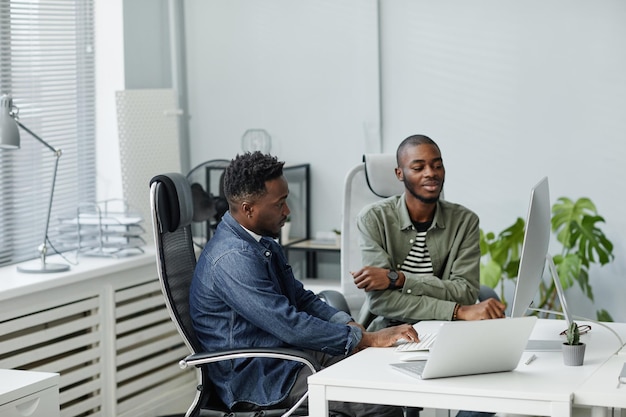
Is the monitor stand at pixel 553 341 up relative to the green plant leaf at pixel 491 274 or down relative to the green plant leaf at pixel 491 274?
up

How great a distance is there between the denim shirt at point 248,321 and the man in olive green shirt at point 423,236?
50 centimetres

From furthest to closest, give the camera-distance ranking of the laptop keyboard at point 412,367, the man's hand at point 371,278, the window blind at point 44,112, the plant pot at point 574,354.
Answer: the window blind at point 44,112
the man's hand at point 371,278
the plant pot at point 574,354
the laptop keyboard at point 412,367

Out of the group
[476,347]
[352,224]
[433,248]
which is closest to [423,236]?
[433,248]

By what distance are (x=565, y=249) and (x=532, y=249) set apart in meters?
2.04

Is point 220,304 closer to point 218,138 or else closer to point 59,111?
point 59,111

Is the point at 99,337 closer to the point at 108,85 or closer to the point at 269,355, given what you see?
the point at 108,85

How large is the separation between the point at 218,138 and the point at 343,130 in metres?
0.70

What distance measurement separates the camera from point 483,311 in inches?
124

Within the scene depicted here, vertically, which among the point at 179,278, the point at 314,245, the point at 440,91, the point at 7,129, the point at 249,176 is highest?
the point at 440,91

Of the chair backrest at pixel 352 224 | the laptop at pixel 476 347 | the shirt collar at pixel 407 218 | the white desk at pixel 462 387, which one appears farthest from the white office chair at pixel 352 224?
the laptop at pixel 476 347

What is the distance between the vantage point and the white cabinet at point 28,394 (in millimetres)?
2898

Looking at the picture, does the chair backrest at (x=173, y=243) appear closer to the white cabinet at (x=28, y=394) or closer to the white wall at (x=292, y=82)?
the white cabinet at (x=28, y=394)

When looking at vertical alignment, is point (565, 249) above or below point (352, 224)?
below

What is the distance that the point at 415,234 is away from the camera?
11.5 feet
